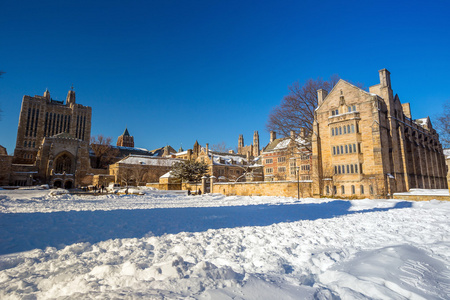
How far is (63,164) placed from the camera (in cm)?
6072

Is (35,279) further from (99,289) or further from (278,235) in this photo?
(278,235)

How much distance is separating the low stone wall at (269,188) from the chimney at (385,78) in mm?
13900

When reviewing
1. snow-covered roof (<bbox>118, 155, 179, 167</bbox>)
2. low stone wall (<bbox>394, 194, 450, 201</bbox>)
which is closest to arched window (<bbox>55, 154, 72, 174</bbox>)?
snow-covered roof (<bbox>118, 155, 179, 167</bbox>)

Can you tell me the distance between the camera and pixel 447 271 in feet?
14.0

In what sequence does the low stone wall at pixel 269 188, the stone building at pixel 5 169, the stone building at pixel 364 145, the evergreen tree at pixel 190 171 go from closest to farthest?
the stone building at pixel 364 145
the low stone wall at pixel 269 188
the evergreen tree at pixel 190 171
the stone building at pixel 5 169

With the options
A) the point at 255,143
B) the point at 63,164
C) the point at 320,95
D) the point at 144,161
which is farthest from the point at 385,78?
the point at 255,143

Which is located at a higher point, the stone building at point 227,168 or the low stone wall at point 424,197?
the stone building at point 227,168

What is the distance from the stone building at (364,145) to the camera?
24.9 meters

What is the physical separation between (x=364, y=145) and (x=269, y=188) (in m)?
11.2

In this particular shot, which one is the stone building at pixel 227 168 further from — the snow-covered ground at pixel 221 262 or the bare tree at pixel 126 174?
the snow-covered ground at pixel 221 262

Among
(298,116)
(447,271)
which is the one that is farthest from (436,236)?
(298,116)

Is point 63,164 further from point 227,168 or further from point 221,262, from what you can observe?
point 221,262

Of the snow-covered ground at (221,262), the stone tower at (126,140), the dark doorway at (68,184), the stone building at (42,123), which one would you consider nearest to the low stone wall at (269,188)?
the snow-covered ground at (221,262)

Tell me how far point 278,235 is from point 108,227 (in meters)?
5.64
